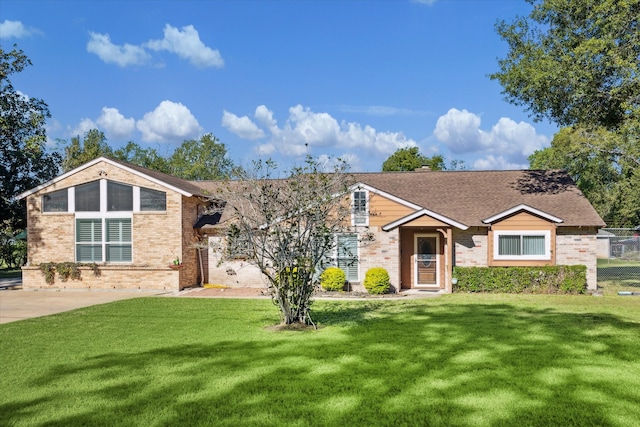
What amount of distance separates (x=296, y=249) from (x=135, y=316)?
5360 millimetres

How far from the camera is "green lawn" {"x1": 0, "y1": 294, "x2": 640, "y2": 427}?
6.22 metres

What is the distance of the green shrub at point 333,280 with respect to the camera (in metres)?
19.7

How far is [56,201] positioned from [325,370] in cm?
1821

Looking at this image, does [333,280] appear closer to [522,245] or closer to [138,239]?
[522,245]

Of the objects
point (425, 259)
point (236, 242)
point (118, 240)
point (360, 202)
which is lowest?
point (425, 259)

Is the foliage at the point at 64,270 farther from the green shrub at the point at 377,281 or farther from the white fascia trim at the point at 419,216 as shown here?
the white fascia trim at the point at 419,216

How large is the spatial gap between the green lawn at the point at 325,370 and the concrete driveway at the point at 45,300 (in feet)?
5.68

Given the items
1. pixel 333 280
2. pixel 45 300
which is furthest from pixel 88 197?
pixel 333 280

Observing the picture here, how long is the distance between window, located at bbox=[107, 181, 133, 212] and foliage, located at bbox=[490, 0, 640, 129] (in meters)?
16.4

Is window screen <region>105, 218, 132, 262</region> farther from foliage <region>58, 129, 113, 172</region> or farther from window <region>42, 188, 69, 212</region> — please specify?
foliage <region>58, 129, 113, 172</region>

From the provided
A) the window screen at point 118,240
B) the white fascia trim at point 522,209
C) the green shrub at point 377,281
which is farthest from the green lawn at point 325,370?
the window screen at point 118,240

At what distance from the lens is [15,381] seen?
301 inches

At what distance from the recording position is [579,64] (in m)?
19.5

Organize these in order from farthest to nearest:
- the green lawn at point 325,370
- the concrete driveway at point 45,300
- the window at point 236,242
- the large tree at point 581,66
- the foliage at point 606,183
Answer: the foliage at point 606,183 → the large tree at point 581,66 → the concrete driveway at point 45,300 → the window at point 236,242 → the green lawn at point 325,370
